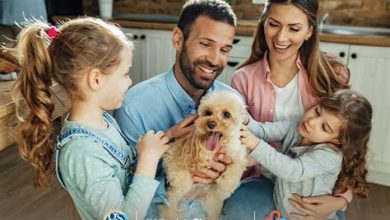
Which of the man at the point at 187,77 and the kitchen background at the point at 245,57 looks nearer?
the man at the point at 187,77

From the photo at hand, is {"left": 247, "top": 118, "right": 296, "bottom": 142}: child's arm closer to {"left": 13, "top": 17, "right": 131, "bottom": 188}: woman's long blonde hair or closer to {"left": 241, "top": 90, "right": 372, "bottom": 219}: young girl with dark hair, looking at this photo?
{"left": 241, "top": 90, "right": 372, "bottom": 219}: young girl with dark hair

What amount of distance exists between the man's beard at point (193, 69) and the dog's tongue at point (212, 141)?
259mm

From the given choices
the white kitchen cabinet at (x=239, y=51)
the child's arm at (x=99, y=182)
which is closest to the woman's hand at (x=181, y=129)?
the child's arm at (x=99, y=182)

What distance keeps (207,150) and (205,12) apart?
1.56 ft

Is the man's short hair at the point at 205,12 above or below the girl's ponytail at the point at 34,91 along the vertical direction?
above

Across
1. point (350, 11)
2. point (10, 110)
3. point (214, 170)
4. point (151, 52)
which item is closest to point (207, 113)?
point (214, 170)

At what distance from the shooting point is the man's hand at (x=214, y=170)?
117cm

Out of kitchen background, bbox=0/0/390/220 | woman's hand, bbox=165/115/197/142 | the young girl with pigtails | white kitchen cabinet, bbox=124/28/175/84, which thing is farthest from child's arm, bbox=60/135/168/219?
white kitchen cabinet, bbox=124/28/175/84

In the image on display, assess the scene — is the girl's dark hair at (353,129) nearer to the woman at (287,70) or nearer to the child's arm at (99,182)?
the woman at (287,70)

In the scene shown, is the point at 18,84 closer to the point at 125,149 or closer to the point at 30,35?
the point at 30,35

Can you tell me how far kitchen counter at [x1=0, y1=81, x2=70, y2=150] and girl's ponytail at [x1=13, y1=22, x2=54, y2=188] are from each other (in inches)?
4.6

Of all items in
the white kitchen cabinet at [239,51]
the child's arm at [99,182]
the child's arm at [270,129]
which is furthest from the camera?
the white kitchen cabinet at [239,51]

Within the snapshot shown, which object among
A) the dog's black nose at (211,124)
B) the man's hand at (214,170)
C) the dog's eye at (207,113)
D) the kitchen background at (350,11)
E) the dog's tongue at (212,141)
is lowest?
the man's hand at (214,170)

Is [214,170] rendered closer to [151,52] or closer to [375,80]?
[375,80]
